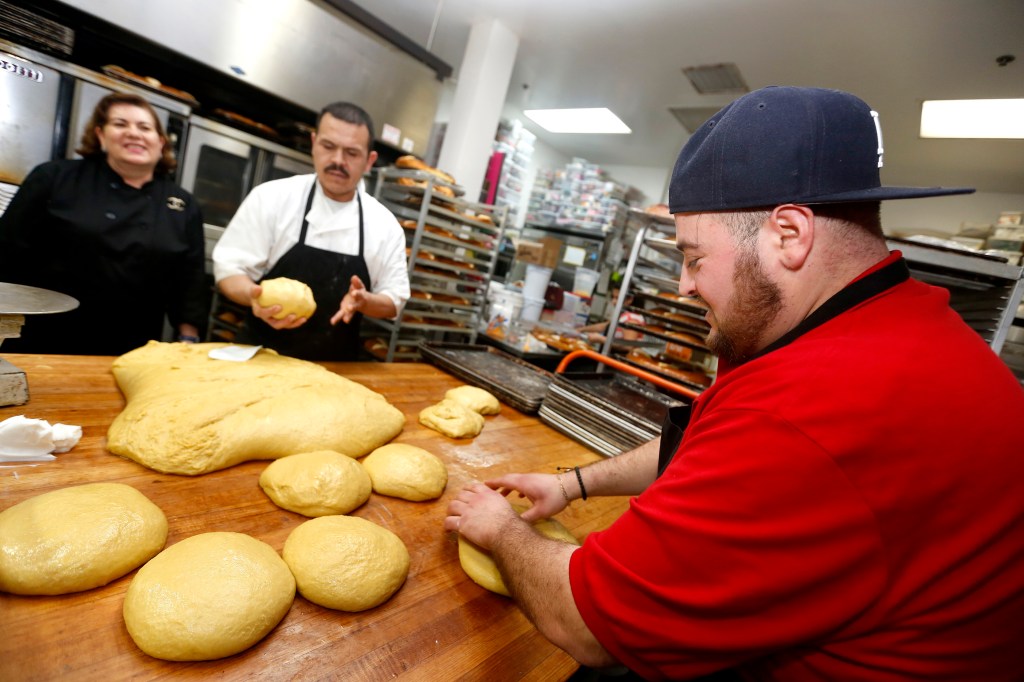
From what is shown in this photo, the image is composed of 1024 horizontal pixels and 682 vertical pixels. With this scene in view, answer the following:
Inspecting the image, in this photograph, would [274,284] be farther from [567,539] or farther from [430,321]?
[430,321]

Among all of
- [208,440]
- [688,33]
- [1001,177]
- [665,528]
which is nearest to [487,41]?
[688,33]

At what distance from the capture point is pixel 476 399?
2.07 meters

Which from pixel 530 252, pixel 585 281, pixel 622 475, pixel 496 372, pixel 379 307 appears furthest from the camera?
pixel 530 252

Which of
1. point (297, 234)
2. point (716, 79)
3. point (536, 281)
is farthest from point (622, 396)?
point (716, 79)

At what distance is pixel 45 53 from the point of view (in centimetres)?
289

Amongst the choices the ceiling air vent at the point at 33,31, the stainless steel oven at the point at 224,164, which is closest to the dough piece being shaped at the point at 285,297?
the stainless steel oven at the point at 224,164

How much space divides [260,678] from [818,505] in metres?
0.95

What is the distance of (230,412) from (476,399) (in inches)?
38.4

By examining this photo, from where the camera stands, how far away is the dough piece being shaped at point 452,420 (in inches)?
72.0

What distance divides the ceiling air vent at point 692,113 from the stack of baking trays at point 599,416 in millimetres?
4445

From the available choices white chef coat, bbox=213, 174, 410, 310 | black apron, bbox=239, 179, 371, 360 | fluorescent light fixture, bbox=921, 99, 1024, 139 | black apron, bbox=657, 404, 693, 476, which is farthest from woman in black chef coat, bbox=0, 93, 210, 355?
fluorescent light fixture, bbox=921, 99, 1024, 139

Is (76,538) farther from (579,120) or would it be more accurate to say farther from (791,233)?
(579,120)

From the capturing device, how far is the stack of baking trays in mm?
1994

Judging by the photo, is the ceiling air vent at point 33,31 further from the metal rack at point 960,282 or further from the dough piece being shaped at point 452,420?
the metal rack at point 960,282
